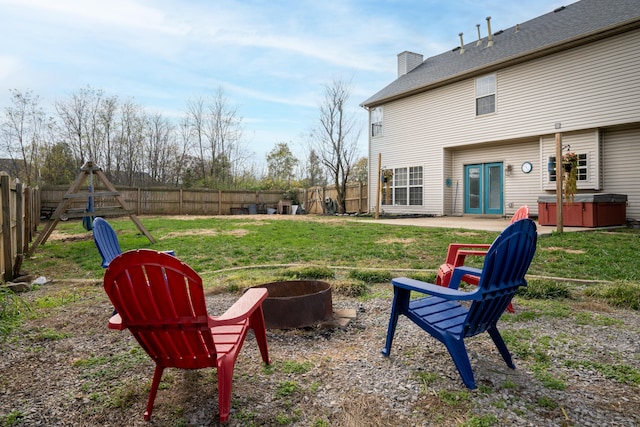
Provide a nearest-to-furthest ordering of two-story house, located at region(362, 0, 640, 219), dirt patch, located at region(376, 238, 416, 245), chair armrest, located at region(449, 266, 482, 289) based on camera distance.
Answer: chair armrest, located at region(449, 266, 482, 289) < dirt patch, located at region(376, 238, 416, 245) < two-story house, located at region(362, 0, 640, 219)

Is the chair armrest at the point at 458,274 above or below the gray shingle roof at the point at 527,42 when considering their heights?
below

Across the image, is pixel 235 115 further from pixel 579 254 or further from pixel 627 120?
pixel 579 254

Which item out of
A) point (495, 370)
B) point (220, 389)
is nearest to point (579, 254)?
point (495, 370)

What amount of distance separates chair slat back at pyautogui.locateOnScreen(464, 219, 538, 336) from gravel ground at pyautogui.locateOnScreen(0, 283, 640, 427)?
394mm

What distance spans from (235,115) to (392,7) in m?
17.6

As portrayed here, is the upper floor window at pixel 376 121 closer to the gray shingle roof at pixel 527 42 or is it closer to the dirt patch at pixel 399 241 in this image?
the gray shingle roof at pixel 527 42

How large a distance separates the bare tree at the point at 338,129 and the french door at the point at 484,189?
6655 mm

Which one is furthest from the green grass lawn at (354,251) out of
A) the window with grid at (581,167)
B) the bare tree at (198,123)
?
the bare tree at (198,123)

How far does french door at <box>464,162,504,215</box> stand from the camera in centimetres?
1442

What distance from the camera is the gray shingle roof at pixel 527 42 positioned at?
1117 cm

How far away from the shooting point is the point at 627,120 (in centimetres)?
1066

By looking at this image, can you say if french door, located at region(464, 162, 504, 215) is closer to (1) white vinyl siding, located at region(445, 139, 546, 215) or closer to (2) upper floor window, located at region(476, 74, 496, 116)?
(1) white vinyl siding, located at region(445, 139, 546, 215)

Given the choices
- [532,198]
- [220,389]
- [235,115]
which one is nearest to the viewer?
[220,389]

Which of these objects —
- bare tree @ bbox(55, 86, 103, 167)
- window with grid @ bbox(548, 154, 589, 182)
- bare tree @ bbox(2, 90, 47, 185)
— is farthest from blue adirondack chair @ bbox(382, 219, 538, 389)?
bare tree @ bbox(55, 86, 103, 167)
